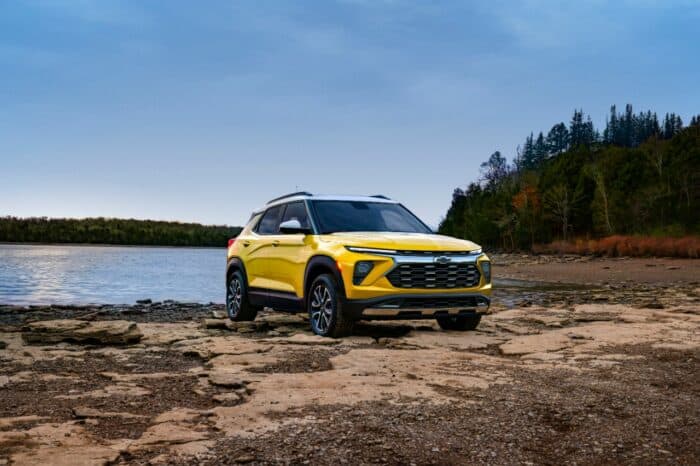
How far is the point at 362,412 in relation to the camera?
209 inches

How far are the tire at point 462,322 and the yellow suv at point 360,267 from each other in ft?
0.05

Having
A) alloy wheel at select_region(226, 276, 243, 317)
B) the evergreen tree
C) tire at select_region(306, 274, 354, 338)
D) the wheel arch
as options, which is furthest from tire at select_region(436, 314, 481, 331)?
the evergreen tree

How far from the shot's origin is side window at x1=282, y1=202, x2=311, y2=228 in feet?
35.7

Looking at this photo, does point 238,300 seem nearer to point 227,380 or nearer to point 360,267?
point 360,267

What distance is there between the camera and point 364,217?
35.9ft

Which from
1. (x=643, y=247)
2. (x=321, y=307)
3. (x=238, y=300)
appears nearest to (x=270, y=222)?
(x=238, y=300)

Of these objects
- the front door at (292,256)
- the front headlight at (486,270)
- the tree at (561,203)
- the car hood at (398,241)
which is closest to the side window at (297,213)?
the front door at (292,256)

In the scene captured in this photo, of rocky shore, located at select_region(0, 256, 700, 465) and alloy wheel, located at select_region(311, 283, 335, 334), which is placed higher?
alloy wheel, located at select_region(311, 283, 335, 334)

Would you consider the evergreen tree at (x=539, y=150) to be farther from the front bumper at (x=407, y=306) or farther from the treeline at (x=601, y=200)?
the front bumper at (x=407, y=306)

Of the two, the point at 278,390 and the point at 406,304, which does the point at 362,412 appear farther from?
the point at 406,304

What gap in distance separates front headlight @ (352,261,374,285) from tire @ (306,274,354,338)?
0.33 meters

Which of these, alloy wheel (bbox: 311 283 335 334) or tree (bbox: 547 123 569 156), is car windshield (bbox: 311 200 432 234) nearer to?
alloy wheel (bbox: 311 283 335 334)

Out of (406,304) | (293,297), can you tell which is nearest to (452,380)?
(406,304)

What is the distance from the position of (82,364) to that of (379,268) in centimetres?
372
